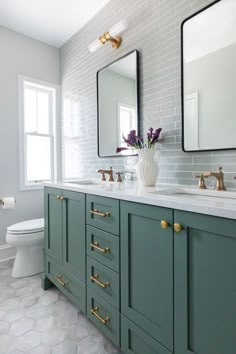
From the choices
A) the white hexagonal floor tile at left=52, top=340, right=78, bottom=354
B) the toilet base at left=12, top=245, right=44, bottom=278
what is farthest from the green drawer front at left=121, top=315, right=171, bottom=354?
the toilet base at left=12, top=245, right=44, bottom=278

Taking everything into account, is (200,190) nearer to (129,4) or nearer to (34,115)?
(129,4)

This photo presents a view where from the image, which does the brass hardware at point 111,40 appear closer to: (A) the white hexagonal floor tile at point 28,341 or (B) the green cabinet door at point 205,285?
(B) the green cabinet door at point 205,285

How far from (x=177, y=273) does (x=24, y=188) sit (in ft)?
7.55

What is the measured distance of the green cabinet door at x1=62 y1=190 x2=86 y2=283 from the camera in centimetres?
148

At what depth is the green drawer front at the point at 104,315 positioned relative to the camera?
3.99 ft

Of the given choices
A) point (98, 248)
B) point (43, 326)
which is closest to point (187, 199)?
point (98, 248)

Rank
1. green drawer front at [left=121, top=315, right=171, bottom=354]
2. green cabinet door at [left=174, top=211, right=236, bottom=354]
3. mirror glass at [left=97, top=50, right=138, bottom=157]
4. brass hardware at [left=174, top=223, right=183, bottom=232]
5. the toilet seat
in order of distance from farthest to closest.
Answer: the toilet seat → mirror glass at [left=97, top=50, right=138, bottom=157] → green drawer front at [left=121, top=315, right=171, bottom=354] → brass hardware at [left=174, top=223, right=183, bottom=232] → green cabinet door at [left=174, top=211, right=236, bottom=354]

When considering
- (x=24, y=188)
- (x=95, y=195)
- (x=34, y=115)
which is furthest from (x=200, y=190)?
(x=34, y=115)

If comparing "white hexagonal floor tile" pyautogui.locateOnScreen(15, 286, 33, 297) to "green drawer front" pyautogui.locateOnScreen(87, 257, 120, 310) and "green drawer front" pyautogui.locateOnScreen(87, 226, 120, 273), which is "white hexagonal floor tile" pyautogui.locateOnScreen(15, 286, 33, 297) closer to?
"green drawer front" pyautogui.locateOnScreen(87, 257, 120, 310)

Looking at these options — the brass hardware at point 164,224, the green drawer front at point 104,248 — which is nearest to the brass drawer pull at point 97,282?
the green drawer front at point 104,248

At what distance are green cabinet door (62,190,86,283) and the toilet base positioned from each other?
2.27ft

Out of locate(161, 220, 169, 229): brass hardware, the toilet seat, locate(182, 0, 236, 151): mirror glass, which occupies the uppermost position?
locate(182, 0, 236, 151): mirror glass

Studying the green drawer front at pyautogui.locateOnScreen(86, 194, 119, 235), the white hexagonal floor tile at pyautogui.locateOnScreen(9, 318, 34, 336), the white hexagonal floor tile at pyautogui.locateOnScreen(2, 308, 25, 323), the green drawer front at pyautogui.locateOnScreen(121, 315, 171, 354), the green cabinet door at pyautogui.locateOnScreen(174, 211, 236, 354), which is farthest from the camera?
the white hexagonal floor tile at pyautogui.locateOnScreen(2, 308, 25, 323)

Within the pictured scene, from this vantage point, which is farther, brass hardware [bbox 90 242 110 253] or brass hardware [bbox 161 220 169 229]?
brass hardware [bbox 90 242 110 253]
